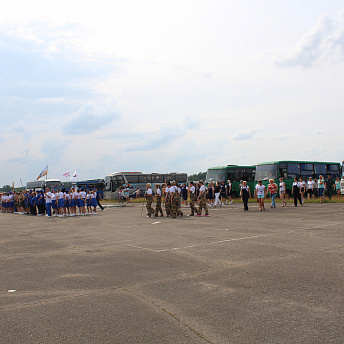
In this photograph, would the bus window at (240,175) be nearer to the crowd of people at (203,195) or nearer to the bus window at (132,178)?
the crowd of people at (203,195)

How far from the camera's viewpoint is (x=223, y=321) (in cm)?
467

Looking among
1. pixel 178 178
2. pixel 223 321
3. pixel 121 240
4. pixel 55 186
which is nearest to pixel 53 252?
pixel 121 240

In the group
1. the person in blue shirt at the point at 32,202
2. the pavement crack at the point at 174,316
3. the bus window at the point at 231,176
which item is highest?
the bus window at the point at 231,176

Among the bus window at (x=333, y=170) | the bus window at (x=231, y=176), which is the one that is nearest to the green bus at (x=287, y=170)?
the bus window at (x=333, y=170)

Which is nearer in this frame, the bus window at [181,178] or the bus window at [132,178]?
the bus window at [132,178]

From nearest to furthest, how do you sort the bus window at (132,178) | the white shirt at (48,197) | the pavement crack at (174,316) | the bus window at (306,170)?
the pavement crack at (174,316) → the white shirt at (48,197) → the bus window at (306,170) → the bus window at (132,178)

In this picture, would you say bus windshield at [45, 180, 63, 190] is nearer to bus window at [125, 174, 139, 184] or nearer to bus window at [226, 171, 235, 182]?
bus window at [125, 174, 139, 184]

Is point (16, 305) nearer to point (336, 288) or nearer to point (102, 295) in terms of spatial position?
point (102, 295)

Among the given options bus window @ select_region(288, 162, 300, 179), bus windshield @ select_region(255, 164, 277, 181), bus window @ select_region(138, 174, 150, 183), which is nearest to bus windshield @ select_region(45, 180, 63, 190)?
bus window @ select_region(138, 174, 150, 183)

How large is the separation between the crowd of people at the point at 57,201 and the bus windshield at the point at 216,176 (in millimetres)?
14151

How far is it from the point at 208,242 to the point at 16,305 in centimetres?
599

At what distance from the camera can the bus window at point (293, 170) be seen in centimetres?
3331

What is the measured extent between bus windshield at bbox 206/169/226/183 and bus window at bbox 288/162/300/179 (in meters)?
6.25

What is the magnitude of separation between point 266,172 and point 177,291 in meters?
28.3
